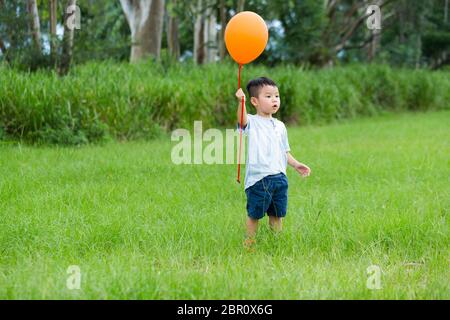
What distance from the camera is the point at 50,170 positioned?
643 centimetres

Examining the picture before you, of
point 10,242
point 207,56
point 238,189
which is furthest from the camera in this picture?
point 207,56

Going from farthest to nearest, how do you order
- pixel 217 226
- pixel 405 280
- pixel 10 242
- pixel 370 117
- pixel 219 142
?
pixel 370 117, pixel 219 142, pixel 217 226, pixel 10 242, pixel 405 280

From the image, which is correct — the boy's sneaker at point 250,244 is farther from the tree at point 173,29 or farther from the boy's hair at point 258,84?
the tree at point 173,29

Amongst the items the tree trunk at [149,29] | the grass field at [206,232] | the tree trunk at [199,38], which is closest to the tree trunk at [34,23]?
the grass field at [206,232]

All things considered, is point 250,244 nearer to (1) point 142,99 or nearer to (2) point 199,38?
(1) point 142,99

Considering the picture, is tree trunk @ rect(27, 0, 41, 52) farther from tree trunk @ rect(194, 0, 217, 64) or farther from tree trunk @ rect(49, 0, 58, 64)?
tree trunk @ rect(194, 0, 217, 64)

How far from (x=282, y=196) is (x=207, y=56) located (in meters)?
14.9

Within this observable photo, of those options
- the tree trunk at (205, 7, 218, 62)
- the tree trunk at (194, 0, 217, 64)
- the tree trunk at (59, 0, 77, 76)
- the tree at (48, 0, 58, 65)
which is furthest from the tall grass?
the tree trunk at (194, 0, 217, 64)

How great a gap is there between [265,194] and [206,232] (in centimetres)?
49

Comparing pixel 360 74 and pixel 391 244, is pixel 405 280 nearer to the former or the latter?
pixel 391 244

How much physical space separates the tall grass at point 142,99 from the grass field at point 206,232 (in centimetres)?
128

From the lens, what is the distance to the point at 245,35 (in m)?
4.22

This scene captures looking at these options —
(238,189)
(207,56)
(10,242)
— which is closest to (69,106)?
(238,189)

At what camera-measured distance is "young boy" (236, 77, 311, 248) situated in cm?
404
